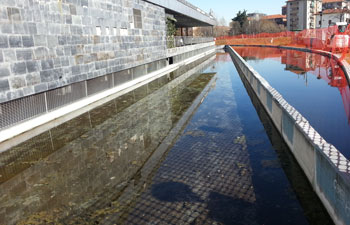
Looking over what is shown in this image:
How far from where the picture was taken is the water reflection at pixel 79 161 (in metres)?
5.53

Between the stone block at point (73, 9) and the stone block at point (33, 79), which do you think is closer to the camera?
the stone block at point (33, 79)

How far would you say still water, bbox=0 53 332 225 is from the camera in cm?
505

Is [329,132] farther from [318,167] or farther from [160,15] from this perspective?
[160,15]

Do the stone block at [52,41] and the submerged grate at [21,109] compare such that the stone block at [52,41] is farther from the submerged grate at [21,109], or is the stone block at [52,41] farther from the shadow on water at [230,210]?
the shadow on water at [230,210]

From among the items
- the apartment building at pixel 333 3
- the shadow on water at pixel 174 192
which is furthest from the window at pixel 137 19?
the apartment building at pixel 333 3

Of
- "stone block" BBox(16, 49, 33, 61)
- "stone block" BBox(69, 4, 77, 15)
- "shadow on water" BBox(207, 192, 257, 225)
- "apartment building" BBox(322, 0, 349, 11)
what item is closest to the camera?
"shadow on water" BBox(207, 192, 257, 225)

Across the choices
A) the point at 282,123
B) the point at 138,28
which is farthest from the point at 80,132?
the point at 138,28

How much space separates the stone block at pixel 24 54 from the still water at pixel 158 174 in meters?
2.56

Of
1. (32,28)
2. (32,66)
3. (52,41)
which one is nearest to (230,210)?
(32,66)

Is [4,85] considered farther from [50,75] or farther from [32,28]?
[32,28]

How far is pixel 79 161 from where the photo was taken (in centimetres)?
746

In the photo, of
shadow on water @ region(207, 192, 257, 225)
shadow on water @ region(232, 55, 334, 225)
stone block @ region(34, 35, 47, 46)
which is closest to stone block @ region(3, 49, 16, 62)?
stone block @ region(34, 35, 47, 46)

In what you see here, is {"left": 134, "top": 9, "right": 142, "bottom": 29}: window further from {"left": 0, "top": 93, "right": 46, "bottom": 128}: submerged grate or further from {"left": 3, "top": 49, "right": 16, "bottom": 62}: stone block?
{"left": 3, "top": 49, "right": 16, "bottom": 62}: stone block

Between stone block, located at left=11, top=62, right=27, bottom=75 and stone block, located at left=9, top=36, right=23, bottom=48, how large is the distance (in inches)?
22.5
